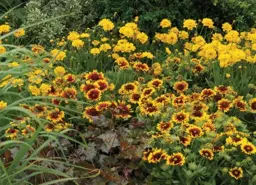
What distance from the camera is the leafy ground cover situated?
9.48 ft

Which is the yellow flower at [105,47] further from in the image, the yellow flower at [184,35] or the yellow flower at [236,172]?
the yellow flower at [236,172]

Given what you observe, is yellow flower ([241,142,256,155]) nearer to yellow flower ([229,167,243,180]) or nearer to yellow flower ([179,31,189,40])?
yellow flower ([229,167,243,180])

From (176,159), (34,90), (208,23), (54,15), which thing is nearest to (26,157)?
(34,90)

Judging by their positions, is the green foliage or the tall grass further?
the green foliage

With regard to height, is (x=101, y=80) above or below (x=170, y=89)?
above

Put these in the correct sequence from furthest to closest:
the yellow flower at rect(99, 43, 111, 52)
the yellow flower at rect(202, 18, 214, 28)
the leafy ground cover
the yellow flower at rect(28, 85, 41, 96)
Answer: the yellow flower at rect(202, 18, 214, 28), the yellow flower at rect(99, 43, 111, 52), the yellow flower at rect(28, 85, 41, 96), the leafy ground cover

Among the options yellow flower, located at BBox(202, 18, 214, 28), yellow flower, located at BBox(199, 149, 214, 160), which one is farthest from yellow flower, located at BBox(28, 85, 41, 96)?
yellow flower, located at BBox(202, 18, 214, 28)

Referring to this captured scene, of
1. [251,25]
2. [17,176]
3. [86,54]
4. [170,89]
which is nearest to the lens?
[17,176]

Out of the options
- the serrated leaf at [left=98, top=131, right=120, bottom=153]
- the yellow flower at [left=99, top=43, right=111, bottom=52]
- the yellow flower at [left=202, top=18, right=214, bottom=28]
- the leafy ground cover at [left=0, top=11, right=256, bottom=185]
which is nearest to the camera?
the leafy ground cover at [left=0, top=11, right=256, bottom=185]

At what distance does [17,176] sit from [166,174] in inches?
29.9

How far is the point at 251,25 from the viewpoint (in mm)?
5090

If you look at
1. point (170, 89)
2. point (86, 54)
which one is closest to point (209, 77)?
point (170, 89)

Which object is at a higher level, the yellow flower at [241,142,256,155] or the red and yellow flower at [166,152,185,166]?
the yellow flower at [241,142,256,155]

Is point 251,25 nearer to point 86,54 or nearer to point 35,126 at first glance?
point 86,54
